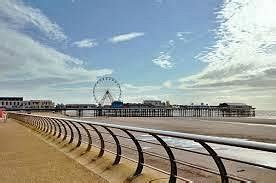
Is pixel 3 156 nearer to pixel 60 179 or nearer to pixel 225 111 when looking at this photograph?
pixel 60 179

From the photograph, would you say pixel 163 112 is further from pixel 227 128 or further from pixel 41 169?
pixel 41 169

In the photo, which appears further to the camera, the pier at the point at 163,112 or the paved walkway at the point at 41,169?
the pier at the point at 163,112

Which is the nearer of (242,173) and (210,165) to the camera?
(242,173)

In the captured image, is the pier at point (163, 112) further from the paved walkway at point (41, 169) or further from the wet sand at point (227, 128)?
the paved walkway at point (41, 169)

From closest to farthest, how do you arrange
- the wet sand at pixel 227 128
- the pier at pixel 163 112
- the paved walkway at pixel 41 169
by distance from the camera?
the paved walkway at pixel 41 169 → the wet sand at pixel 227 128 → the pier at pixel 163 112

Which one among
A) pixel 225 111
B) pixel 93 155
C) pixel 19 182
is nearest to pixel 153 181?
pixel 19 182

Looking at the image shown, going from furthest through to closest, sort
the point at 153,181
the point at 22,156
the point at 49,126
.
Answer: the point at 49,126 < the point at 22,156 < the point at 153,181

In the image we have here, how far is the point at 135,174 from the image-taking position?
8742 millimetres

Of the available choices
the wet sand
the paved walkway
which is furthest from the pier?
the paved walkway

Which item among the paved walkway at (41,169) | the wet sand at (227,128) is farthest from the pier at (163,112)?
the paved walkway at (41,169)

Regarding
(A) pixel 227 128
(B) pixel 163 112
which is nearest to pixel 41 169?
(A) pixel 227 128

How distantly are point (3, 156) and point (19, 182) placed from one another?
562cm

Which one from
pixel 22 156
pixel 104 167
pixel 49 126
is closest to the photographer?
pixel 104 167

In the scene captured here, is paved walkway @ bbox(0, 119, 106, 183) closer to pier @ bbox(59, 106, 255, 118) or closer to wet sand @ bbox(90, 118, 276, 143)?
wet sand @ bbox(90, 118, 276, 143)
